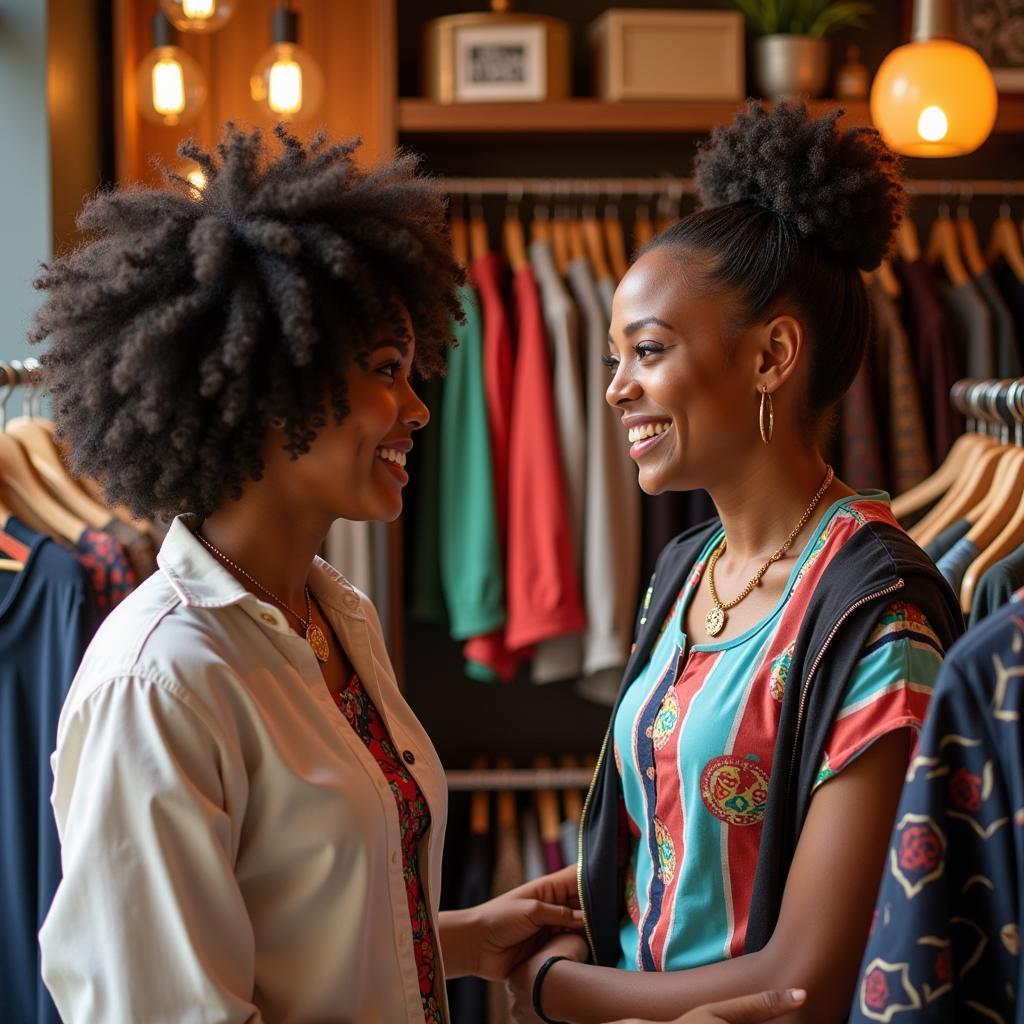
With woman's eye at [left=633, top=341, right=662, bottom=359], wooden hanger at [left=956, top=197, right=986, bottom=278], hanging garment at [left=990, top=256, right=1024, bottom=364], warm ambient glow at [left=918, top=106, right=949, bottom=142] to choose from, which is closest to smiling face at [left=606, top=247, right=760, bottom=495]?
woman's eye at [left=633, top=341, right=662, bottom=359]

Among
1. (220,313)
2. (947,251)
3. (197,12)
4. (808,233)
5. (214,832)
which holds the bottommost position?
(214,832)

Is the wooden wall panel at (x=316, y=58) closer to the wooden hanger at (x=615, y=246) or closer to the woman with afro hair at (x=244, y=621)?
the wooden hanger at (x=615, y=246)

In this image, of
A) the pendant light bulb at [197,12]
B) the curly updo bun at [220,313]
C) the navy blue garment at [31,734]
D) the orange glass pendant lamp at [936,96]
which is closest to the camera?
the curly updo bun at [220,313]

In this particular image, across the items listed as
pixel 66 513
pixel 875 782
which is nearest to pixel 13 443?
pixel 66 513

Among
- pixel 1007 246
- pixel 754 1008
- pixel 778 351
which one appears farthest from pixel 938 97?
pixel 754 1008

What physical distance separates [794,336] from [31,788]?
1.27 metres

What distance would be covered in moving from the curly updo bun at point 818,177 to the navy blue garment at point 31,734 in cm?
110

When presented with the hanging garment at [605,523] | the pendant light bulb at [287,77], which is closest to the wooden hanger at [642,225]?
the hanging garment at [605,523]

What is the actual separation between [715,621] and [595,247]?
174cm

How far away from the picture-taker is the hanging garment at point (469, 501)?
9.51 ft

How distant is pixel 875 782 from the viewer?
4.00 ft

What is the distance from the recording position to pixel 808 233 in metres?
1.51

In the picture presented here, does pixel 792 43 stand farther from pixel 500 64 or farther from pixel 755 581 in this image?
pixel 755 581

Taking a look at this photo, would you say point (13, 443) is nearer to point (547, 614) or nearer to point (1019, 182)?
point (547, 614)
